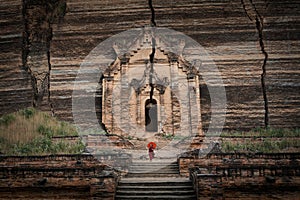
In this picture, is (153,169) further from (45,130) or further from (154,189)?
(45,130)

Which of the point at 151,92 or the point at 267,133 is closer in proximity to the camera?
the point at 267,133

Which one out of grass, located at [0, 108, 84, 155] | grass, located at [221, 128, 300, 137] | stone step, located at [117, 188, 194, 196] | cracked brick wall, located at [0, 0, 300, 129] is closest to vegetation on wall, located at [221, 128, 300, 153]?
grass, located at [221, 128, 300, 137]

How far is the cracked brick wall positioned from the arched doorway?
2.47 m

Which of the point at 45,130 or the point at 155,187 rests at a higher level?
the point at 45,130

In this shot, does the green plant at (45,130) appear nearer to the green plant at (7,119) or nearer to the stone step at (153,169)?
the green plant at (7,119)

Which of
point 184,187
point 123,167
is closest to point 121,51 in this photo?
point 123,167

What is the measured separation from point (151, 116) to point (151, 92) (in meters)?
2.01

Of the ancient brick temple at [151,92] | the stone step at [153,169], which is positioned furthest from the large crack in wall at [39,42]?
the stone step at [153,169]

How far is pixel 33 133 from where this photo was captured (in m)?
13.7

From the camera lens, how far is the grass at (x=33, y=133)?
11172mm

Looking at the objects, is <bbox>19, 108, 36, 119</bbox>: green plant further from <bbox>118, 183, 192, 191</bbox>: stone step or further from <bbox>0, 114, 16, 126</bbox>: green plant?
<bbox>118, 183, 192, 191</bbox>: stone step

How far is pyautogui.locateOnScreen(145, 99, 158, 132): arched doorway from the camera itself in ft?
52.3

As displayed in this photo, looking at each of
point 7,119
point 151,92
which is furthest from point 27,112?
point 151,92

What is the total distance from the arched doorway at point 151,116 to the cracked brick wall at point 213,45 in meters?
2.47
